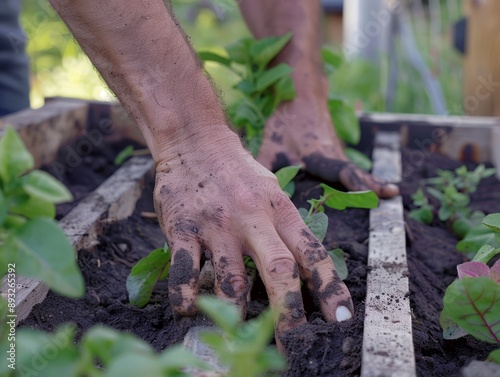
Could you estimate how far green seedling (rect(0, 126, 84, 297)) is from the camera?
2.71ft

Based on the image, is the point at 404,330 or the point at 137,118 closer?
the point at 404,330

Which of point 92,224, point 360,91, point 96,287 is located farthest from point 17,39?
point 360,91

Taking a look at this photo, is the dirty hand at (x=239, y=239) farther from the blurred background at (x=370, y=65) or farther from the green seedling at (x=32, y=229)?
the blurred background at (x=370, y=65)

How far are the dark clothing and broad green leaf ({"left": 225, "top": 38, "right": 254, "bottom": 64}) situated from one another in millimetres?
1210

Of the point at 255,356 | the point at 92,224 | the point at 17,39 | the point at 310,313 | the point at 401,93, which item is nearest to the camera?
the point at 255,356

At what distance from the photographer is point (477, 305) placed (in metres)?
1.17

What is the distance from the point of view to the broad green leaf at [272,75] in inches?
93.3

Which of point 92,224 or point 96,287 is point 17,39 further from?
point 96,287

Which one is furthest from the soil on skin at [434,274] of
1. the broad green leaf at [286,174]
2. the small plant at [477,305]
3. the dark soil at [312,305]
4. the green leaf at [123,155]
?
the green leaf at [123,155]

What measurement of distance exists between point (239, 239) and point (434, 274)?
734mm

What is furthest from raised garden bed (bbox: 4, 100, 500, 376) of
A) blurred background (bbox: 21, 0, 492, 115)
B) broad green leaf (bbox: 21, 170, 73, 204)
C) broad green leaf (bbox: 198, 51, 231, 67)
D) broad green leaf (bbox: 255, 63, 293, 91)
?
blurred background (bbox: 21, 0, 492, 115)

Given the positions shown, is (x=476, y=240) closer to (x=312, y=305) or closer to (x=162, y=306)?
(x=312, y=305)

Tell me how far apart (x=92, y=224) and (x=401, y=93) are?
410 cm

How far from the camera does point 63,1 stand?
1528mm
